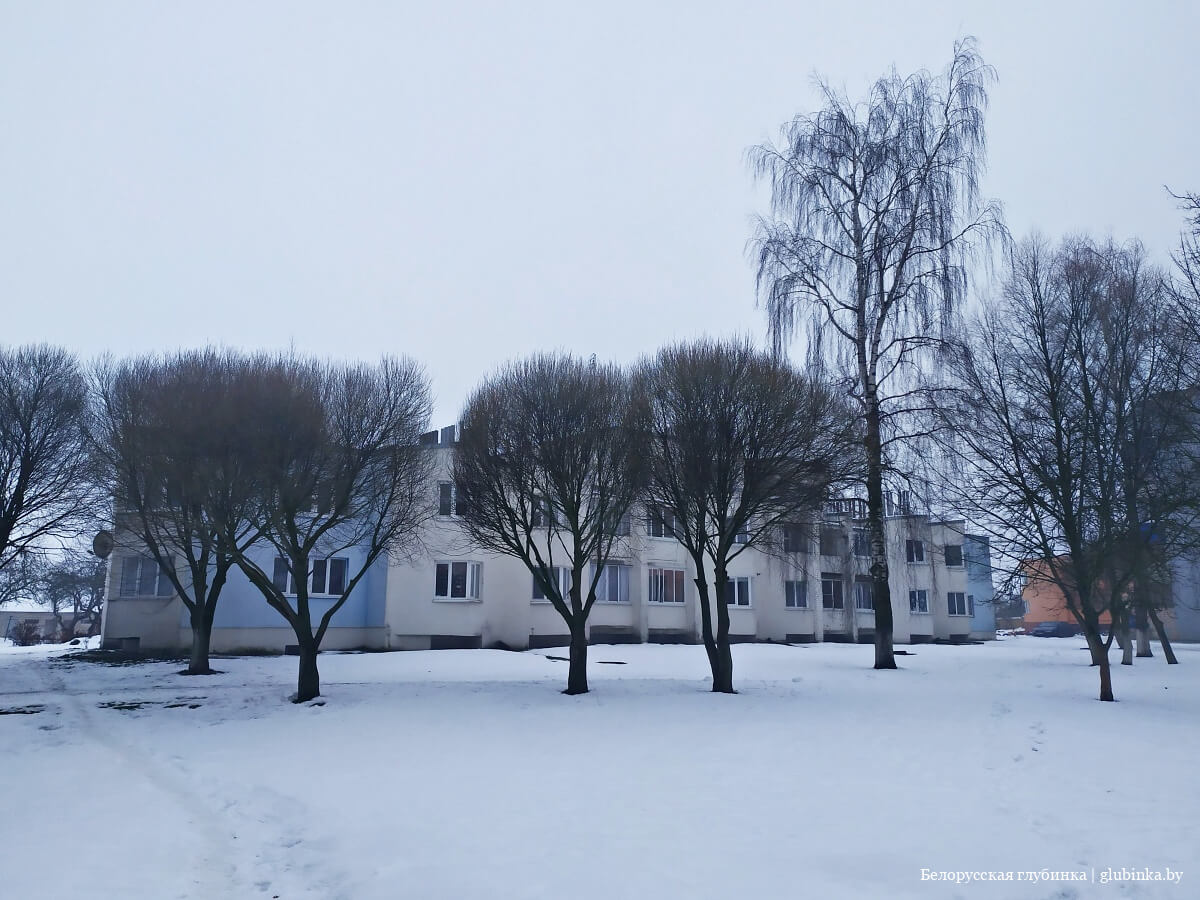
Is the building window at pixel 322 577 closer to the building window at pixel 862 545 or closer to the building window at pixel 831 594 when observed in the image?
the building window at pixel 862 545

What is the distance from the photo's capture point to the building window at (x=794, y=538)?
2044 cm

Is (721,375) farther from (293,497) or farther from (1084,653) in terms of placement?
(1084,653)

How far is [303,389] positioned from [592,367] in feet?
19.8

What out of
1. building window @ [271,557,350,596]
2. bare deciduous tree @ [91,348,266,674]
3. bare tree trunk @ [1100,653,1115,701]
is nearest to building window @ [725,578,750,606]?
building window @ [271,557,350,596]

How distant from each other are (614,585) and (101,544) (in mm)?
18725

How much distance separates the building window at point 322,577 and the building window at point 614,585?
10031 millimetres

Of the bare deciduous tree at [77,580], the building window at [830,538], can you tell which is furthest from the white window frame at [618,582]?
the bare deciduous tree at [77,580]

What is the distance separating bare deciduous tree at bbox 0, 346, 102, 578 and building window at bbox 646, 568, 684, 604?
20.7 metres

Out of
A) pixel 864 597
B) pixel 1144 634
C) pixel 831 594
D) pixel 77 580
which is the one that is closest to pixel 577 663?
pixel 1144 634

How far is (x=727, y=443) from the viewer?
17.6 m

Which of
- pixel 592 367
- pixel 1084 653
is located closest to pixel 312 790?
pixel 592 367

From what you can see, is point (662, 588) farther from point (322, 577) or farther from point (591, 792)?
point (591, 792)

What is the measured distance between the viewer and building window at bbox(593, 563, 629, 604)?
3544cm

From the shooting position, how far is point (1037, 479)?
59.8ft
